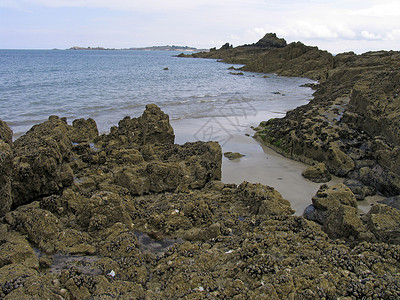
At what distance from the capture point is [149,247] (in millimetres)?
5664

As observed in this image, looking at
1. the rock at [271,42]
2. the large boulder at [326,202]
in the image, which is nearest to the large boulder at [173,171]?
the large boulder at [326,202]

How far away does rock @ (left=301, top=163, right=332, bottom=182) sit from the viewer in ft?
33.3

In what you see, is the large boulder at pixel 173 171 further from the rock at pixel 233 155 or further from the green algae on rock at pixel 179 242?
the rock at pixel 233 155

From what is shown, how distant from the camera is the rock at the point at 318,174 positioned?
1016 centimetres

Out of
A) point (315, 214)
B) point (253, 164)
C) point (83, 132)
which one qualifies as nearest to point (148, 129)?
point (83, 132)

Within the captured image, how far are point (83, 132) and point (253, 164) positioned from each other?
7.04m

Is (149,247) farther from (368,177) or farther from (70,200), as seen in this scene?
(368,177)

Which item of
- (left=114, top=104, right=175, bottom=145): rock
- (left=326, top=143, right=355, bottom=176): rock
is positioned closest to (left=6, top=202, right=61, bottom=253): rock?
(left=114, top=104, right=175, bottom=145): rock

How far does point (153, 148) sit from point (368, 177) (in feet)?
23.9

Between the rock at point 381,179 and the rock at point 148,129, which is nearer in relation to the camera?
the rock at point 381,179

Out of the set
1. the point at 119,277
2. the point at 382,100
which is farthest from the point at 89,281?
the point at 382,100

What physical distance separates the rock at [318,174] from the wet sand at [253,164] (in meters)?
Answer: 0.19

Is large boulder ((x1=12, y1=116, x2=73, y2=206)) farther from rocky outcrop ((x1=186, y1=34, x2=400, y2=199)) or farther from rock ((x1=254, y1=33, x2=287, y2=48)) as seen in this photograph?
rock ((x1=254, y1=33, x2=287, y2=48))

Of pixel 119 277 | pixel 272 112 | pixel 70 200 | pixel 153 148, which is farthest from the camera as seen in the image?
pixel 272 112
